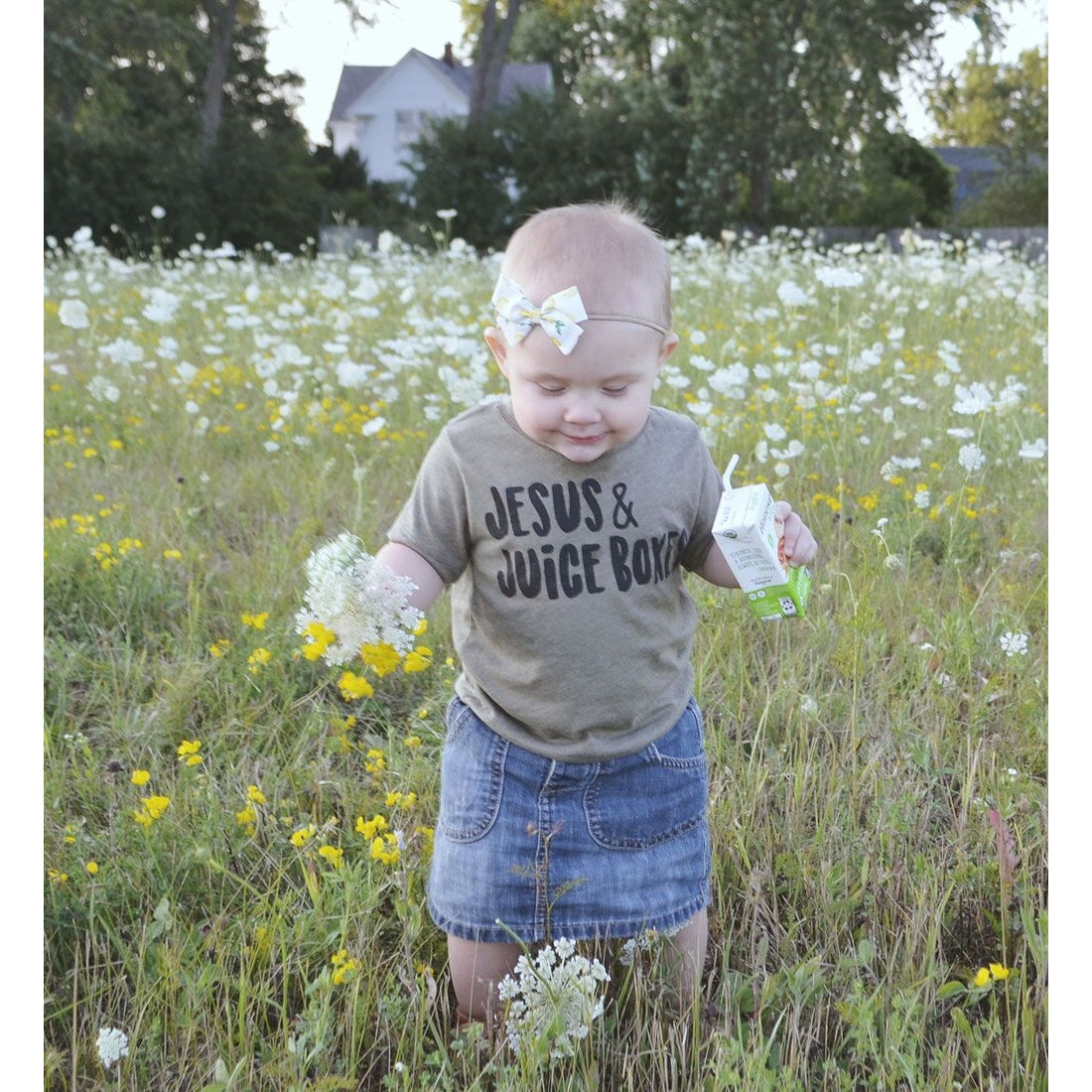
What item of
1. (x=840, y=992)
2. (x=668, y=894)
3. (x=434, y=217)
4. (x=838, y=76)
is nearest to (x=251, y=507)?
(x=668, y=894)

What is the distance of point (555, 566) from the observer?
1.83m

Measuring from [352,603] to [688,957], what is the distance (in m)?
0.81

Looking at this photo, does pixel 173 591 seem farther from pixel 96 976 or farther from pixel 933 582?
pixel 933 582

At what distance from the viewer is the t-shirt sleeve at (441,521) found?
5.98 ft

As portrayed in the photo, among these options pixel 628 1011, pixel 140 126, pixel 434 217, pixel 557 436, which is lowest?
pixel 628 1011

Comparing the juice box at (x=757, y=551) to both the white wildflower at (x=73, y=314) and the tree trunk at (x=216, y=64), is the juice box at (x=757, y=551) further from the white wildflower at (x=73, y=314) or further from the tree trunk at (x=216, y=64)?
the tree trunk at (x=216, y=64)

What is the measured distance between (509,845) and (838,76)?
2141 cm

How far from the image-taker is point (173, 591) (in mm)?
2949

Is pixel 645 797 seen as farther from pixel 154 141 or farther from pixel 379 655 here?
pixel 154 141

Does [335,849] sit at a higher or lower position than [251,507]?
lower

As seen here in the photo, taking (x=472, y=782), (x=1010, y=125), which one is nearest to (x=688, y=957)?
(x=472, y=782)

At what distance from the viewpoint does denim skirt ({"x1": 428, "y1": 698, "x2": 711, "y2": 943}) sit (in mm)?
1828

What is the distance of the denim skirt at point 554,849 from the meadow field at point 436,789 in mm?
70

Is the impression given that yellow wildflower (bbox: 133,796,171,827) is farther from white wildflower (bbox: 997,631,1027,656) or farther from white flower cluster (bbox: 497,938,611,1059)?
white wildflower (bbox: 997,631,1027,656)
